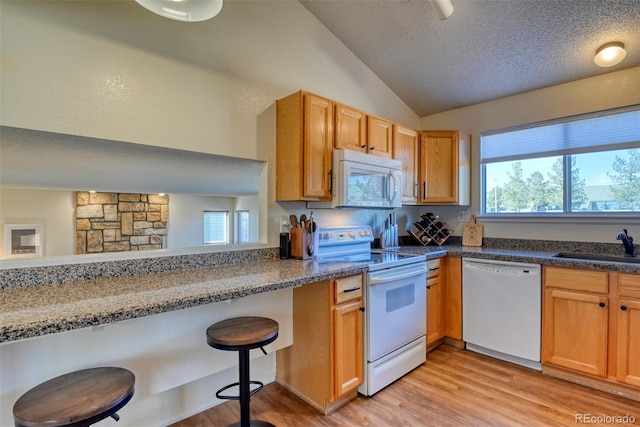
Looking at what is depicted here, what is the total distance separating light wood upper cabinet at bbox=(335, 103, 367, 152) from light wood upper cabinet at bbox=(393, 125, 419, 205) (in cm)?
45

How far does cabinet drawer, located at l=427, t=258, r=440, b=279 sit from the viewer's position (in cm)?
276

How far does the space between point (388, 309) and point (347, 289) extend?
429 mm

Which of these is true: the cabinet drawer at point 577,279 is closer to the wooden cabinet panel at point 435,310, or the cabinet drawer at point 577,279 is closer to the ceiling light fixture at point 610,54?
the wooden cabinet panel at point 435,310

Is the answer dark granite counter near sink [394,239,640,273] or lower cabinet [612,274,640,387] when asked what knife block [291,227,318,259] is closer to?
dark granite counter near sink [394,239,640,273]

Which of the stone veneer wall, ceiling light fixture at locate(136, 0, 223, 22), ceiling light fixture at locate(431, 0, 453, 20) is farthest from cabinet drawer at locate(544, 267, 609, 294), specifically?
the stone veneer wall

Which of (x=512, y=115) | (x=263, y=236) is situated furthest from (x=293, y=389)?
(x=512, y=115)

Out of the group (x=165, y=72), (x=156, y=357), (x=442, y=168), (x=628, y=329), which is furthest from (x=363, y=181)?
(x=628, y=329)

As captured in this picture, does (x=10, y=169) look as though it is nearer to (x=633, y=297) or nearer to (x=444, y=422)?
(x=444, y=422)

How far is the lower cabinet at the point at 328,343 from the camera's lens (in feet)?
6.41

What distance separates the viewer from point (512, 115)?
3.07 m

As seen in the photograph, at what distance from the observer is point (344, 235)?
2.72 meters

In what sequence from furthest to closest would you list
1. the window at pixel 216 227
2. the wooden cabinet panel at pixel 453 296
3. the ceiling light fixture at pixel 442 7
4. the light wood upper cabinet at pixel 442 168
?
the window at pixel 216 227
the light wood upper cabinet at pixel 442 168
the wooden cabinet panel at pixel 453 296
the ceiling light fixture at pixel 442 7

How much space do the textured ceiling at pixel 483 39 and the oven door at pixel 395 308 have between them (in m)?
1.79

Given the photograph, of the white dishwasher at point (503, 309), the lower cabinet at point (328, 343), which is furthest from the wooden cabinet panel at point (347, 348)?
the white dishwasher at point (503, 309)
